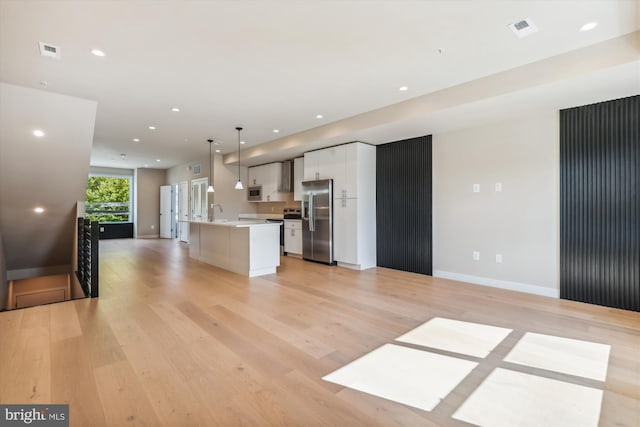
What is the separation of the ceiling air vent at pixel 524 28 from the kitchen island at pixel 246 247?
401 centimetres

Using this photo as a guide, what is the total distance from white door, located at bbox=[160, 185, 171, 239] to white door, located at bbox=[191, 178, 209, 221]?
81.0 inches

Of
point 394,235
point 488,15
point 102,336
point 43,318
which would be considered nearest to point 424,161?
point 394,235

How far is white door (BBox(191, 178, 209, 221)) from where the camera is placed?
29.6ft

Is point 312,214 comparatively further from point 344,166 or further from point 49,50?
point 49,50

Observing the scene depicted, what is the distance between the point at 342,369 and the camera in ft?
7.25

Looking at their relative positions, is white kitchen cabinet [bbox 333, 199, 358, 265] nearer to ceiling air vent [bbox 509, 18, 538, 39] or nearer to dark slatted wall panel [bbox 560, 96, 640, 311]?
dark slatted wall panel [bbox 560, 96, 640, 311]

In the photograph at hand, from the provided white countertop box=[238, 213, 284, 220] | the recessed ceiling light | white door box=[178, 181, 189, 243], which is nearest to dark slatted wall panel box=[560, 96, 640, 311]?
the recessed ceiling light

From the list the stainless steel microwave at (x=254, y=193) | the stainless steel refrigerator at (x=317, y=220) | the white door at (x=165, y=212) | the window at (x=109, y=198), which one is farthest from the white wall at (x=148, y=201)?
the stainless steel refrigerator at (x=317, y=220)

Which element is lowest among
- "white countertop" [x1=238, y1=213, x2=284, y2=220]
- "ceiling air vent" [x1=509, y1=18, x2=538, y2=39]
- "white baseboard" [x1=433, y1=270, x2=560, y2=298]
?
"white baseboard" [x1=433, y1=270, x2=560, y2=298]

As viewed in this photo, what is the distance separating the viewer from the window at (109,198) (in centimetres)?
1104

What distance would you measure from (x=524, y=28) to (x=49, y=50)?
4.27 meters

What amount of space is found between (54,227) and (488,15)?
7650 millimetres

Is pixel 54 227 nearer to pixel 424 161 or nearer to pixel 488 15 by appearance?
pixel 424 161

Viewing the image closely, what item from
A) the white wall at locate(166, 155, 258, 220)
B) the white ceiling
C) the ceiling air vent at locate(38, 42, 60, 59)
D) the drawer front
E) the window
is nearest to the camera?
the white ceiling
